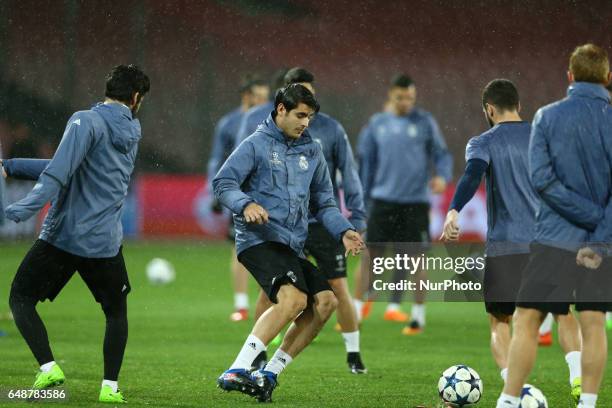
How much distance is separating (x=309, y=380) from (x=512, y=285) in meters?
1.89

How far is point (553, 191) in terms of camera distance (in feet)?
17.6

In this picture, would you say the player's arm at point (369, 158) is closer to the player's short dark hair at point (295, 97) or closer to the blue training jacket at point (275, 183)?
the blue training jacket at point (275, 183)

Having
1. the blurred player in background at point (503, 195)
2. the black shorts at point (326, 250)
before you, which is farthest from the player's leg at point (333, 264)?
the blurred player in background at point (503, 195)

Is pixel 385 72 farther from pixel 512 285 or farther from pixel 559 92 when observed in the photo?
pixel 512 285

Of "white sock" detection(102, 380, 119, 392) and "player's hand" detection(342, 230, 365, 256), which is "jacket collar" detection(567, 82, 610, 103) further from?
"white sock" detection(102, 380, 119, 392)

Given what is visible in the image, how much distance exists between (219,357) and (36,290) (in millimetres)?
2644

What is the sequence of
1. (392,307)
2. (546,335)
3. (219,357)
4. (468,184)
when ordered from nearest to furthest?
(468,184), (219,357), (546,335), (392,307)

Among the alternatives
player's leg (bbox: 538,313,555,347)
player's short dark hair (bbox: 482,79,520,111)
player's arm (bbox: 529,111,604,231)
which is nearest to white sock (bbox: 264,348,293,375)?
player's short dark hair (bbox: 482,79,520,111)

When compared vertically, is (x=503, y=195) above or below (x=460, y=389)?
above

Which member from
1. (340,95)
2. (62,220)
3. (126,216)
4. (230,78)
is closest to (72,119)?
(62,220)

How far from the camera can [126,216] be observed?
20859 millimetres

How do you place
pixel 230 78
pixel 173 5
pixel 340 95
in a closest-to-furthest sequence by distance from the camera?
pixel 173 5 < pixel 340 95 < pixel 230 78

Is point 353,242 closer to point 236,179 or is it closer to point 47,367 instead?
point 236,179

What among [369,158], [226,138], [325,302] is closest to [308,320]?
[325,302]
